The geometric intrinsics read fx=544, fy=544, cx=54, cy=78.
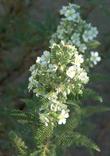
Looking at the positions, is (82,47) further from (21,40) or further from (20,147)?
(21,40)

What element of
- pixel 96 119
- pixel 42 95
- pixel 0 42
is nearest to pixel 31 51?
pixel 0 42

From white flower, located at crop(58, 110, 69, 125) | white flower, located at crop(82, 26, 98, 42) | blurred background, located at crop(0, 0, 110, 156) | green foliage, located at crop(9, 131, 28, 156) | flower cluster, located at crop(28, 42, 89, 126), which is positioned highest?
blurred background, located at crop(0, 0, 110, 156)

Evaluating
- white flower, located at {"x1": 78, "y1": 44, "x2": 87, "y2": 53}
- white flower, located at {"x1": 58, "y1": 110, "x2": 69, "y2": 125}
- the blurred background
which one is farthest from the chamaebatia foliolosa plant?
the blurred background

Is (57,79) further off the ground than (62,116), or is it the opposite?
(57,79)

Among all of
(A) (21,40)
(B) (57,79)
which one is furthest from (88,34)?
(A) (21,40)

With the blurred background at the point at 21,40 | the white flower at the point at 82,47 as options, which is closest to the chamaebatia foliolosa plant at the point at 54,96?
the white flower at the point at 82,47

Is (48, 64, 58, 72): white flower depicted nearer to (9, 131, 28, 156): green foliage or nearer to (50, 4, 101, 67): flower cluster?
(9, 131, 28, 156): green foliage

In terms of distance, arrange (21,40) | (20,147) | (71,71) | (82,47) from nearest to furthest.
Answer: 1. (71,71)
2. (20,147)
3. (82,47)
4. (21,40)

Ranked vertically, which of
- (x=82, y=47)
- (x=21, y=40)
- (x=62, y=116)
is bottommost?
(x=62, y=116)
